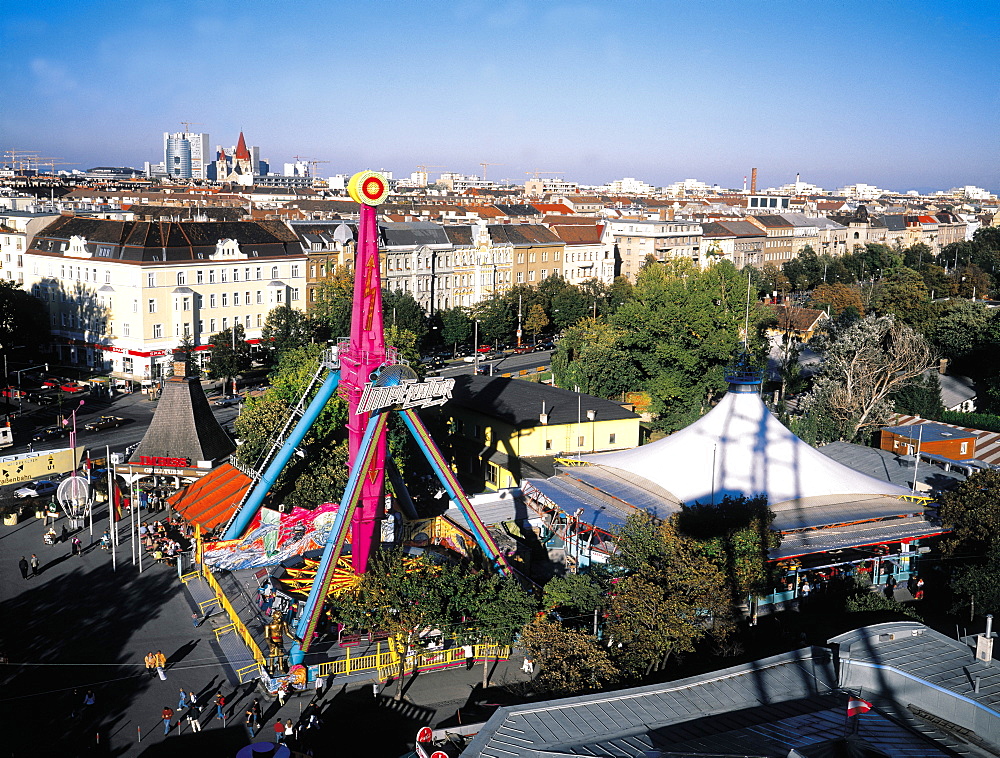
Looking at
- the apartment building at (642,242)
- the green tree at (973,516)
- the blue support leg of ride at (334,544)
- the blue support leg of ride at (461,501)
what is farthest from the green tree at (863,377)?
the apartment building at (642,242)

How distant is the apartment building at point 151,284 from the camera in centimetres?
6084

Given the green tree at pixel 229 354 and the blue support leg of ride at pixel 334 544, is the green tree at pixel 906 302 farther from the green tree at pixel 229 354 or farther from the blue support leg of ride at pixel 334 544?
the blue support leg of ride at pixel 334 544

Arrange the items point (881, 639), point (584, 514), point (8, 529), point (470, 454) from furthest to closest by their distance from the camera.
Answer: point (470, 454) < point (8, 529) < point (584, 514) < point (881, 639)

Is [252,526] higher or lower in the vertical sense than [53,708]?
higher

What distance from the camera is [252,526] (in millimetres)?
29594

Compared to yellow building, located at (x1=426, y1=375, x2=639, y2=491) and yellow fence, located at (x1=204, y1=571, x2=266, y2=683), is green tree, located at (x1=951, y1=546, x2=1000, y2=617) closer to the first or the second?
yellow building, located at (x1=426, y1=375, x2=639, y2=491)

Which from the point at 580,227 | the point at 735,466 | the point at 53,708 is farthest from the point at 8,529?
the point at 580,227

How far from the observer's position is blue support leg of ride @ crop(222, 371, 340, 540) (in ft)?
87.0

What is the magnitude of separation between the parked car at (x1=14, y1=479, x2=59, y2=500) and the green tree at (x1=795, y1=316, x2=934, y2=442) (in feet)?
105

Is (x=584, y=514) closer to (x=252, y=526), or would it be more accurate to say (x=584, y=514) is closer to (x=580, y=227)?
(x=252, y=526)

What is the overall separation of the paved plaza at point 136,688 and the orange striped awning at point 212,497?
2.76 metres

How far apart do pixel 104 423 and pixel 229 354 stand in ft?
31.2

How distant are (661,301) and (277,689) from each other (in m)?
33.9

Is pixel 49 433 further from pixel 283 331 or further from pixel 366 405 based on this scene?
pixel 366 405
